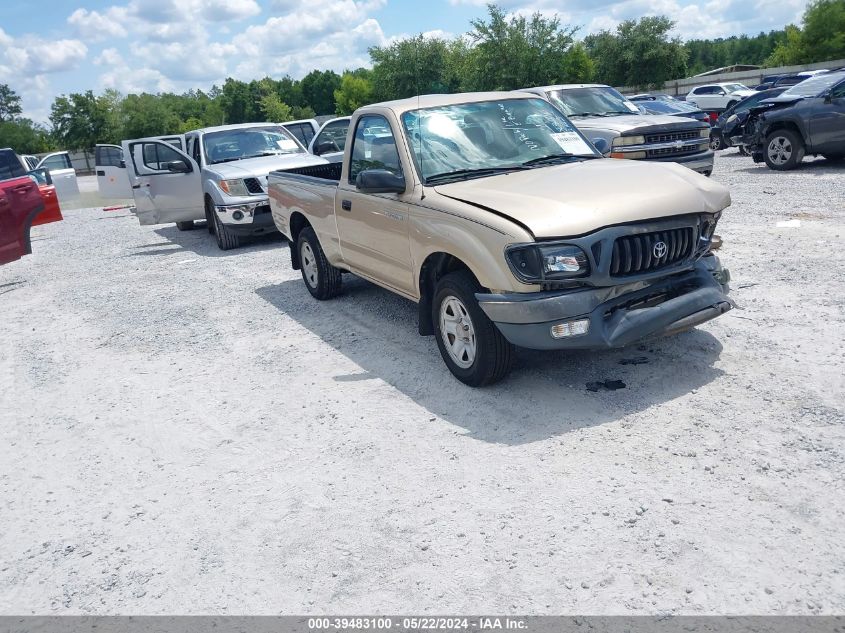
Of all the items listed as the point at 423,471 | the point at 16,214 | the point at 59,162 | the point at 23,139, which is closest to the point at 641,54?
the point at 59,162

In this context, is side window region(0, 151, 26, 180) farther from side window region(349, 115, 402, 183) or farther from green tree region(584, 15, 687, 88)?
green tree region(584, 15, 687, 88)

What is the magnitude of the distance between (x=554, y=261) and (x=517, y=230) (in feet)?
0.96

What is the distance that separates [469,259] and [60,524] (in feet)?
9.24

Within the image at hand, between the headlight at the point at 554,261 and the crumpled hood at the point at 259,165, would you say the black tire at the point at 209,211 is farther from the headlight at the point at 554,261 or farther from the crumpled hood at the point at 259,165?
the headlight at the point at 554,261

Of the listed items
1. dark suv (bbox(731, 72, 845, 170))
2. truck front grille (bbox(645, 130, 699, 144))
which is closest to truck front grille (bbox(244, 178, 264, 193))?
truck front grille (bbox(645, 130, 699, 144))

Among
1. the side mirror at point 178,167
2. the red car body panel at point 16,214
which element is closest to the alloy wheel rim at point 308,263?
the red car body panel at point 16,214

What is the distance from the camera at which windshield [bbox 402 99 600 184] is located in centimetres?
575

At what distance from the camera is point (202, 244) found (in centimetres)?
1380

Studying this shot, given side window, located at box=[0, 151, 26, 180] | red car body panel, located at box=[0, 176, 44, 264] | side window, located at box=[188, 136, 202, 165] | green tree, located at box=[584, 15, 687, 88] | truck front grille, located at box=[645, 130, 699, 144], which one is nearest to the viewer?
red car body panel, located at box=[0, 176, 44, 264]

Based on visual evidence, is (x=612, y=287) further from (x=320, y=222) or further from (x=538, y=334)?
(x=320, y=222)

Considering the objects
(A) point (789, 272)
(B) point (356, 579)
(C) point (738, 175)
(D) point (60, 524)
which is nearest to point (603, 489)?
(B) point (356, 579)

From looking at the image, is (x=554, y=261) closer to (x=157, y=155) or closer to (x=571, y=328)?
(x=571, y=328)

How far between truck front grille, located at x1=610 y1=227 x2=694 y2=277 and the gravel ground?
0.78 meters

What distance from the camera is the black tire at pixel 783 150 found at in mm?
14195
